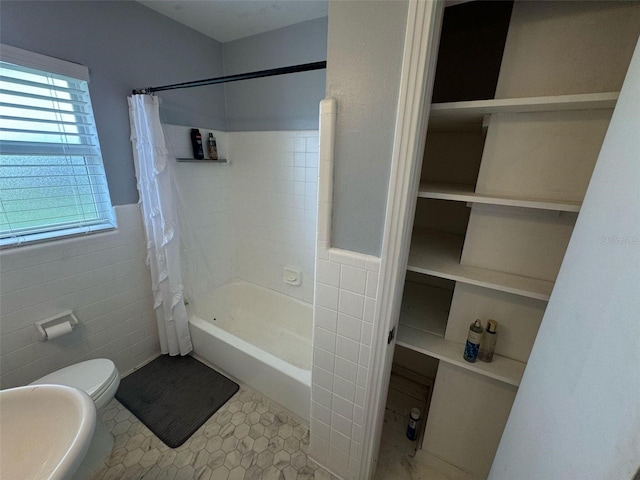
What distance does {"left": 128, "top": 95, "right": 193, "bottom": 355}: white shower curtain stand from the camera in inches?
60.6

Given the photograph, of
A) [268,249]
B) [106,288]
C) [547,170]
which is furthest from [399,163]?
[106,288]

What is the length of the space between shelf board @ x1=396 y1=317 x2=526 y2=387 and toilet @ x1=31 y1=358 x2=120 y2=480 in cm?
144

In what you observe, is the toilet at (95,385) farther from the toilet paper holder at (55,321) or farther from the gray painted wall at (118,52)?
the gray painted wall at (118,52)

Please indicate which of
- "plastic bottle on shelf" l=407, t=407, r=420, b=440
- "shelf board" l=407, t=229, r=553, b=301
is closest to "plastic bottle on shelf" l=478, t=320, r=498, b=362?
"shelf board" l=407, t=229, r=553, b=301

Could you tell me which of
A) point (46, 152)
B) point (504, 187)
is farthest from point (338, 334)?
point (46, 152)

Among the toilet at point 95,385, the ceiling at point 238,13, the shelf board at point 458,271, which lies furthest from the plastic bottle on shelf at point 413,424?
the ceiling at point 238,13

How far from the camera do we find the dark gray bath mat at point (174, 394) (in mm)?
1518

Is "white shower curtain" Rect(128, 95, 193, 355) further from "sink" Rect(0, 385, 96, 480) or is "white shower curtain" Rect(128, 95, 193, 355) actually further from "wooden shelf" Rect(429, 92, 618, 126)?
"wooden shelf" Rect(429, 92, 618, 126)

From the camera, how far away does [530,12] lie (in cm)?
81

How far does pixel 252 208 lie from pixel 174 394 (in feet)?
4.86

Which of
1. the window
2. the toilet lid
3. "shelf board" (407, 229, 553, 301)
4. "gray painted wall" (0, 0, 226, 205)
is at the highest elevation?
"gray painted wall" (0, 0, 226, 205)

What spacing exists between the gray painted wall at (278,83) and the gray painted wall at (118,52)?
0.22 metres

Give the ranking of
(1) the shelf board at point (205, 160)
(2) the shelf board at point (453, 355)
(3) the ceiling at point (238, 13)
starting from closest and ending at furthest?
(2) the shelf board at point (453, 355)
(3) the ceiling at point (238, 13)
(1) the shelf board at point (205, 160)

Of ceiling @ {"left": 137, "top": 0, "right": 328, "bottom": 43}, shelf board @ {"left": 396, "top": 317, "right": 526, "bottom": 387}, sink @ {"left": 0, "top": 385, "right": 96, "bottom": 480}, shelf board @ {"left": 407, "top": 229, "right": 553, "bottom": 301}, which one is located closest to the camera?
sink @ {"left": 0, "top": 385, "right": 96, "bottom": 480}
